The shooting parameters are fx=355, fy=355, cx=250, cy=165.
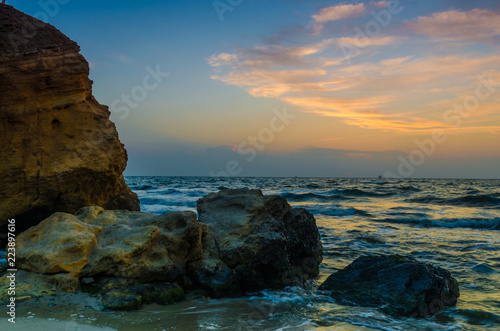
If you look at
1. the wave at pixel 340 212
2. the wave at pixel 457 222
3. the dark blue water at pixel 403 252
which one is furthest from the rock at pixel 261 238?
the wave at pixel 340 212

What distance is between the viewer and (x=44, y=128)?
242 inches

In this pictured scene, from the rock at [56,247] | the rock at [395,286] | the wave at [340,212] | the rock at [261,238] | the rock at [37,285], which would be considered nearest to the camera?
the rock at [37,285]

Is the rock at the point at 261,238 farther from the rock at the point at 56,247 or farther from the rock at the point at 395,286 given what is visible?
the rock at the point at 56,247

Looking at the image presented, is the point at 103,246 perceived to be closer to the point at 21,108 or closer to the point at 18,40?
the point at 21,108

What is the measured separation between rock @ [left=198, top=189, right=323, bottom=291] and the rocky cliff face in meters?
2.25

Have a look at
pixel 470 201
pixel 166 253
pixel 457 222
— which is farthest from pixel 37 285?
pixel 470 201

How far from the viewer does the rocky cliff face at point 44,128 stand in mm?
5820

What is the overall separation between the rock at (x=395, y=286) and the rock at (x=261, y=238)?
2.47ft

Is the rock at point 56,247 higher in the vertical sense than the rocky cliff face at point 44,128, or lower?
lower

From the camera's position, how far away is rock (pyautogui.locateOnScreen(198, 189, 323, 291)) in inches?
206

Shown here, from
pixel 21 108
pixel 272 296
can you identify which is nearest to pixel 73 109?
pixel 21 108

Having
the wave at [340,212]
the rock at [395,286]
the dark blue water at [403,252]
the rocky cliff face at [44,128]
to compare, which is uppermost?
the rocky cliff face at [44,128]

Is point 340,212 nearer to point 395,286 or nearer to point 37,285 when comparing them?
point 395,286

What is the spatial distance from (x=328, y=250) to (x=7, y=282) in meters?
6.43
